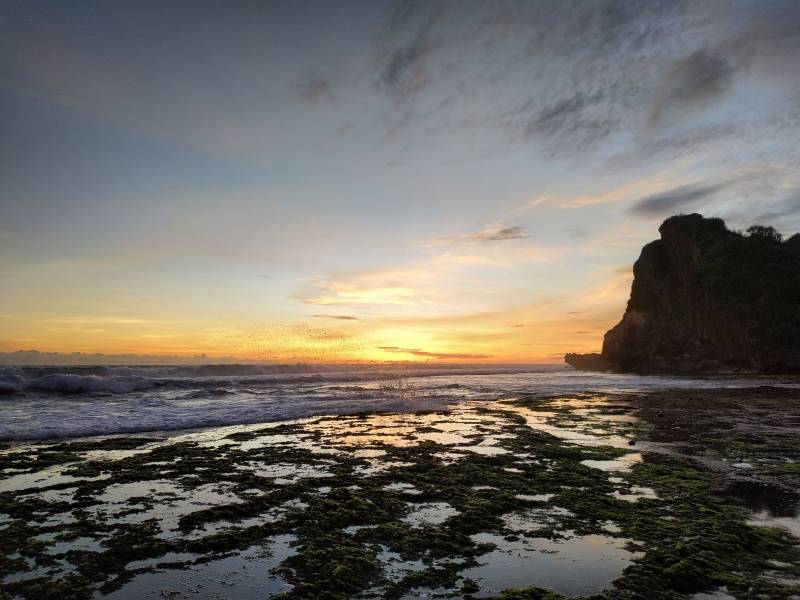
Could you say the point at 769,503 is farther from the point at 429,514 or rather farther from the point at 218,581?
the point at 218,581

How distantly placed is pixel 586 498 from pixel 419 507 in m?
2.91

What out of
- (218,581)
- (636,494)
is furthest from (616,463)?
(218,581)

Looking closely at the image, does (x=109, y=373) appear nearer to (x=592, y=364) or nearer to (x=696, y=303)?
(x=696, y=303)

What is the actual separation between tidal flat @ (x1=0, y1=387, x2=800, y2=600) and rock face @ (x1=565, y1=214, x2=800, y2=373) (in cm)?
5856

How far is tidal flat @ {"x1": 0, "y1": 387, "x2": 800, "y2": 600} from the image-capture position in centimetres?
494

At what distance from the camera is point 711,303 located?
6738 centimetres

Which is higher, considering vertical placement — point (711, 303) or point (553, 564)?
point (711, 303)

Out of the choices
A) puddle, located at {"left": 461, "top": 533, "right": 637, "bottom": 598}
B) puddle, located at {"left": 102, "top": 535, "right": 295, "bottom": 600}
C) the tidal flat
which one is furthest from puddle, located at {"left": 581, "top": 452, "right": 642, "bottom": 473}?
puddle, located at {"left": 102, "top": 535, "right": 295, "bottom": 600}

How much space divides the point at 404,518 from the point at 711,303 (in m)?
76.3

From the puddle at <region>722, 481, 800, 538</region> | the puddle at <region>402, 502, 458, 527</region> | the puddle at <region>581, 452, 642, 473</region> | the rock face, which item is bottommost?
the puddle at <region>402, 502, 458, 527</region>

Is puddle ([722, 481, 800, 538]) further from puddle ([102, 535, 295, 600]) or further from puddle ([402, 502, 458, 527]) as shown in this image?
puddle ([102, 535, 295, 600])

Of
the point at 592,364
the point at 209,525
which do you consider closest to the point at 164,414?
the point at 209,525

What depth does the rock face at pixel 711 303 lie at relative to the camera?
5841cm

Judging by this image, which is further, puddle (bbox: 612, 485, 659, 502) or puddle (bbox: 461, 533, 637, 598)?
puddle (bbox: 612, 485, 659, 502)
